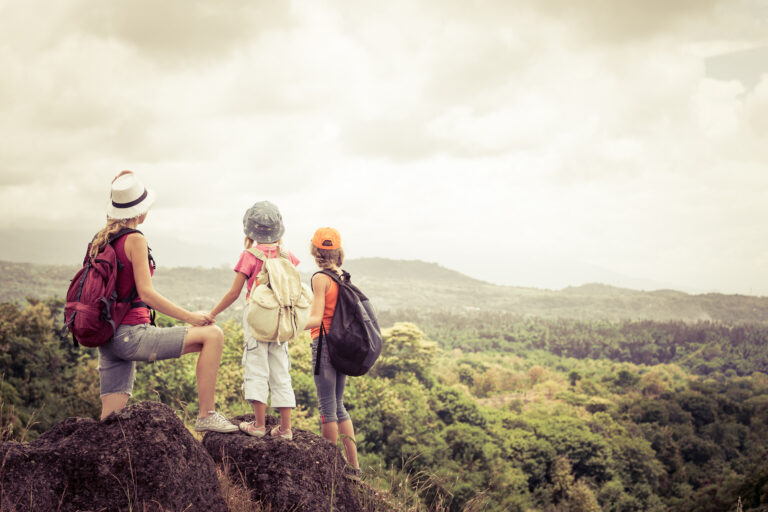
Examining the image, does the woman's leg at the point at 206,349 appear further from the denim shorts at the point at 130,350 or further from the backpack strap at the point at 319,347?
the backpack strap at the point at 319,347

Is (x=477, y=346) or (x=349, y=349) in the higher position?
(x=349, y=349)

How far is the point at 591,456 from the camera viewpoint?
26.6m

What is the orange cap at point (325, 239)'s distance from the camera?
498 centimetres

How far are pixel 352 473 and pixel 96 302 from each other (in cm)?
283

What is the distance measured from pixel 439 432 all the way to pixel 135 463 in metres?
24.1

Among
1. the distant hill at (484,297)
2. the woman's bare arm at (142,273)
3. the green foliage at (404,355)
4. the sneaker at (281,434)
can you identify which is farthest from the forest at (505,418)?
the distant hill at (484,297)

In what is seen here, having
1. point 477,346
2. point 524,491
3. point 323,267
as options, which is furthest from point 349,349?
point 477,346

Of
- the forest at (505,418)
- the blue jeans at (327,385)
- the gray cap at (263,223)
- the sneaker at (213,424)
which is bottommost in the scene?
the forest at (505,418)

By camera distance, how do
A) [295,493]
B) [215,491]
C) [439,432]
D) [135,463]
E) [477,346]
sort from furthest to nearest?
1. [477,346]
2. [439,432]
3. [295,493]
4. [215,491]
5. [135,463]

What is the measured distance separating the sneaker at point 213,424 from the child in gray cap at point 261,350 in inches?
5.5

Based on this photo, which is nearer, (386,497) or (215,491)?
(215,491)

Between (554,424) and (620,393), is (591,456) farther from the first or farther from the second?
(620,393)

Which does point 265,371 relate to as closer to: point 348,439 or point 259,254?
point 259,254

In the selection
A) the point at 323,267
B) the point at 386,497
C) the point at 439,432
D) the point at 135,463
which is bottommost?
the point at 439,432
